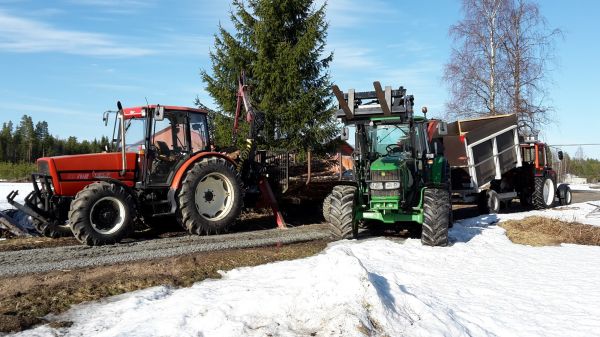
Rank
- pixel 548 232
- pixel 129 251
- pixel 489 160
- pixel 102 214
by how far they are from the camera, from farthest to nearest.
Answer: pixel 489 160, pixel 548 232, pixel 102 214, pixel 129 251

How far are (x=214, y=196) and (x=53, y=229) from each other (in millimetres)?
2926

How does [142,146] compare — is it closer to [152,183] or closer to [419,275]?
[152,183]

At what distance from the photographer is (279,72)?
47.0 feet

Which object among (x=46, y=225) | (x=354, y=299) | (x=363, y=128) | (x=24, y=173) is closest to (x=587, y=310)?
(x=354, y=299)

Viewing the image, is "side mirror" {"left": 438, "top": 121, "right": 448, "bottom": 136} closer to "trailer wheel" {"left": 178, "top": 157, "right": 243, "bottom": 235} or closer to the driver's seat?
"trailer wheel" {"left": 178, "top": 157, "right": 243, "bottom": 235}

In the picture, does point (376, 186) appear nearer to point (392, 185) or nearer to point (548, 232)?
point (392, 185)

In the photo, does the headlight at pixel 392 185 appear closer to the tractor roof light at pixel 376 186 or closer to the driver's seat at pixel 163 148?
the tractor roof light at pixel 376 186

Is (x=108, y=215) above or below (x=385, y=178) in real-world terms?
below

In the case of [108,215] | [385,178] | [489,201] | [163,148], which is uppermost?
[163,148]

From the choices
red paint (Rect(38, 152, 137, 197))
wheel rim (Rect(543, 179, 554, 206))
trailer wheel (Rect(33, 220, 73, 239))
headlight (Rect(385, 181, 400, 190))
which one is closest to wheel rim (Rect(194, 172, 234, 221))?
red paint (Rect(38, 152, 137, 197))

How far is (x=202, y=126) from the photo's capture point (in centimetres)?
1025

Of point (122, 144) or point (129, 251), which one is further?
point (122, 144)

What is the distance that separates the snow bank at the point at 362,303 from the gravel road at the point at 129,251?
6.00ft

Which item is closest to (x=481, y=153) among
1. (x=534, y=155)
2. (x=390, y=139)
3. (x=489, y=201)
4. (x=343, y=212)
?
(x=489, y=201)
